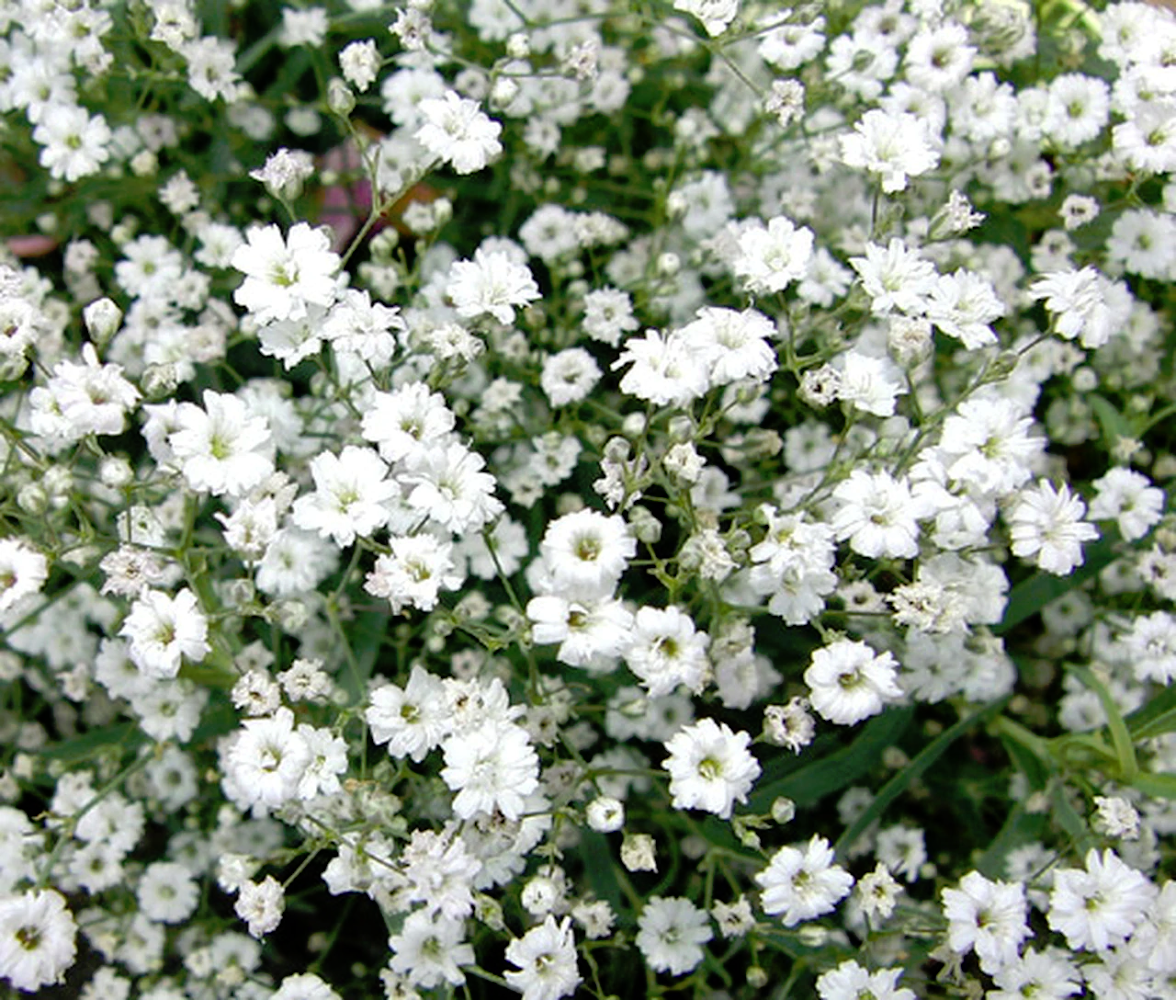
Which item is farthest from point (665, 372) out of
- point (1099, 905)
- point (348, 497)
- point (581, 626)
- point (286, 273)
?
point (1099, 905)

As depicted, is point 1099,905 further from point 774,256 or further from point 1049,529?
point 774,256

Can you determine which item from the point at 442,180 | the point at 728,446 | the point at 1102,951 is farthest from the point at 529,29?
the point at 1102,951

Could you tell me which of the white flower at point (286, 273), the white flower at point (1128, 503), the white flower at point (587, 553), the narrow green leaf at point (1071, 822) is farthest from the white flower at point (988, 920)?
the white flower at point (286, 273)

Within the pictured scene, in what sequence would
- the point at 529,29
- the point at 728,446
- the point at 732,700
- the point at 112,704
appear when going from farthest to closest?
the point at 112,704 → the point at 529,29 → the point at 728,446 → the point at 732,700

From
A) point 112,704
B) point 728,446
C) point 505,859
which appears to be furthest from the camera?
point 112,704

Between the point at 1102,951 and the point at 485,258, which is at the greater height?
the point at 485,258

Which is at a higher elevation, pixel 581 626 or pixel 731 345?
pixel 731 345

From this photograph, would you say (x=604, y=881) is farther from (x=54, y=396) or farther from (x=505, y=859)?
(x=54, y=396)
